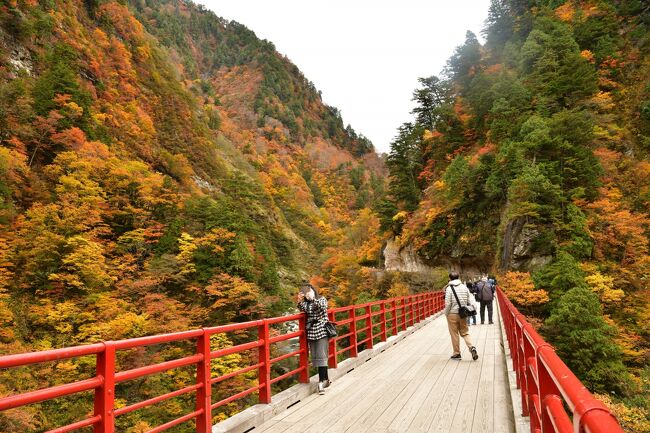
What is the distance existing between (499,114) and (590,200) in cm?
1304

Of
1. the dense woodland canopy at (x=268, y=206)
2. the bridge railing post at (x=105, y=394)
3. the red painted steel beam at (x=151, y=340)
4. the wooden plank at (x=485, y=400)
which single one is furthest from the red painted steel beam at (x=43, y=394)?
the dense woodland canopy at (x=268, y=206)

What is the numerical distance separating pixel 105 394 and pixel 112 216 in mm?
29204

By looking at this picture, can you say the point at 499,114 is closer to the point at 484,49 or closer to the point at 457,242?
the point at 457,242

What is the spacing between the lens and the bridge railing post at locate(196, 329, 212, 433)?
4.34m

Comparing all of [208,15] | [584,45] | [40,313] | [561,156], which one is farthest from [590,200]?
[208,15]

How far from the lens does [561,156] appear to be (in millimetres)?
28984

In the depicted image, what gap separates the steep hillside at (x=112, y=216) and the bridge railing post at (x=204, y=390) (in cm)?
1280

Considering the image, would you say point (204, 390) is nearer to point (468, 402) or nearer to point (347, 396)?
point (347, 396)

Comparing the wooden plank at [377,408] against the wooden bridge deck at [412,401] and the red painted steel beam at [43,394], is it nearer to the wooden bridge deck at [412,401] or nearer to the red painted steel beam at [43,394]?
the wooden bridge deck at [412,401]

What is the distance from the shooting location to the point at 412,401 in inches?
240

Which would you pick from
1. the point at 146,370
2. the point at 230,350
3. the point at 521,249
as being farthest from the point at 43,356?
the point at 521,249

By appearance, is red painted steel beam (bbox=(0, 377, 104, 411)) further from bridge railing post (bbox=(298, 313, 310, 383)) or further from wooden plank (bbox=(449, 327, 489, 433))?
bridge railing post (bbox=(298, 313, 310, 383))

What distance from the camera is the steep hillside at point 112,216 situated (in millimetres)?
20625

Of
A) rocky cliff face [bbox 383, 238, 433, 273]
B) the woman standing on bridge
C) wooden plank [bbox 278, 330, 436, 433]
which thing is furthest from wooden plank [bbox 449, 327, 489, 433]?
rocky cliff face [bbox 383, 238, 433, 273]
